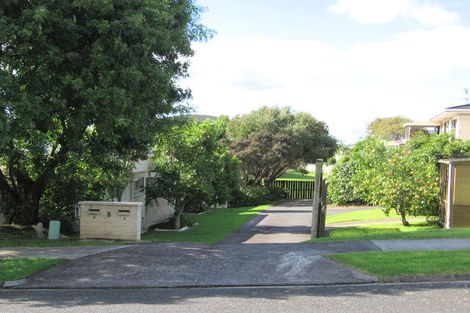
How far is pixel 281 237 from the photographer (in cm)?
Answer: 2031

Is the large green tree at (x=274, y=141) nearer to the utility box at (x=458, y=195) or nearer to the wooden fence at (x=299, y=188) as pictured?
the wooden fence at (x=299, y=188)

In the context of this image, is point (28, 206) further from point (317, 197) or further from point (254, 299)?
point (254, 299)

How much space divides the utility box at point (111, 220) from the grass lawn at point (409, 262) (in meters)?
6.56

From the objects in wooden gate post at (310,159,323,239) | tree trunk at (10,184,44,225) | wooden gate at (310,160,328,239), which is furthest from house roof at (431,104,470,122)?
tree trunk at (10,184,44,225)

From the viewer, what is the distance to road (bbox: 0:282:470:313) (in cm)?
700

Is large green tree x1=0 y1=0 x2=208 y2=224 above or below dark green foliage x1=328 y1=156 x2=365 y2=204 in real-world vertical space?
above

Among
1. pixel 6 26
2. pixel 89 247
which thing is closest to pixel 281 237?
pixel 89 247

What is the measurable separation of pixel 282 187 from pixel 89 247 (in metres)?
40.1

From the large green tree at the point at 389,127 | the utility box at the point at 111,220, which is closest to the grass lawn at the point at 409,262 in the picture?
the utility box at the point at 111,220

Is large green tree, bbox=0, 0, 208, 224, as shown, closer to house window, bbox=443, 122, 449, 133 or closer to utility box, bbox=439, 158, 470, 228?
utility box, bbox=439, 158, 470, 228

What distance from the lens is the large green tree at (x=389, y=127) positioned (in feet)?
291

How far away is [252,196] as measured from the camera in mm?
43250

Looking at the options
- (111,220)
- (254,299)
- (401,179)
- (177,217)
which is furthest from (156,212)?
(254,299)

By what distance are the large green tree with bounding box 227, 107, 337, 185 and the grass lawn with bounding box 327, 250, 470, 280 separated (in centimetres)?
3516
